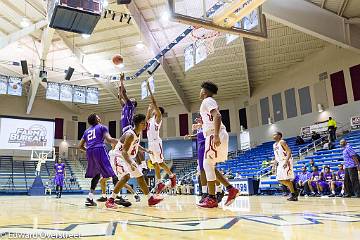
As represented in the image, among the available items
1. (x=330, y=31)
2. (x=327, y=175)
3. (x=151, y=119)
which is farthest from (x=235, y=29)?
(x=330, y=31)

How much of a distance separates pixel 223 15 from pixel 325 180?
6.57 m

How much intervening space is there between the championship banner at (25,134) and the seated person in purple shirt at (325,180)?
16.3 meters

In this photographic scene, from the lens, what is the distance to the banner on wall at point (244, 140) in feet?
76.5

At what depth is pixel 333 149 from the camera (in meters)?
14.1

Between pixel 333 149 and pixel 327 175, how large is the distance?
387 centimetres

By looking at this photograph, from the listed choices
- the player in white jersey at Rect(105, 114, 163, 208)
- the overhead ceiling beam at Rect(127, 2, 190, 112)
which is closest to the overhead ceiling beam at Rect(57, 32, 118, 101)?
the overhead ceiling beam at Rect(127, 2, 190, 112)

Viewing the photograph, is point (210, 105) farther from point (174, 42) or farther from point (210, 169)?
point (174, 42)

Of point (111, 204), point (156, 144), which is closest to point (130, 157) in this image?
point (111, 204)

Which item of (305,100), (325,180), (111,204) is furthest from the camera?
(305,100)

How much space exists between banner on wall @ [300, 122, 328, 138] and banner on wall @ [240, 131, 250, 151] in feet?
15.8

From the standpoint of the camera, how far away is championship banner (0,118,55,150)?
66.4 feet

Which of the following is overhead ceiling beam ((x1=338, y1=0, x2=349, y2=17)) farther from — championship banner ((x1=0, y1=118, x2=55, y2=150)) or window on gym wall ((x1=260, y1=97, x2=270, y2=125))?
championship banner ((x1=0, y1=118, x2=55, y2=150))

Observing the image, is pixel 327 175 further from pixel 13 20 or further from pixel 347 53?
pixel 13 20

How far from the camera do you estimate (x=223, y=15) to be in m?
7.06
